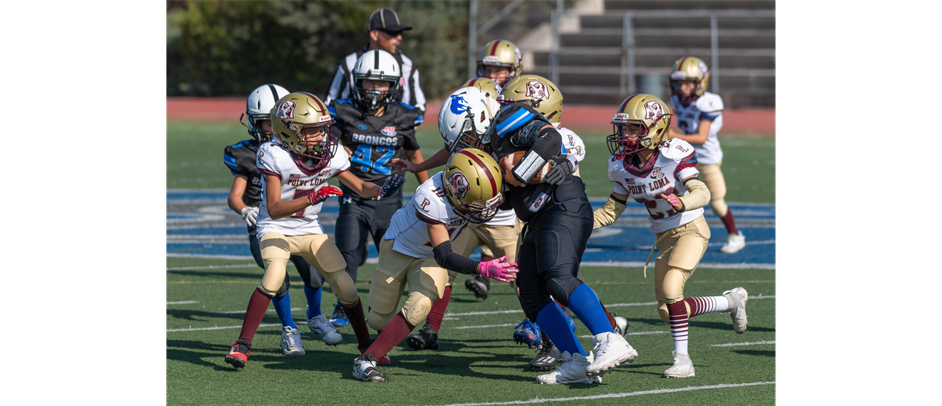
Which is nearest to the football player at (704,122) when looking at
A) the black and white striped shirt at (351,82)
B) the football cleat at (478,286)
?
the black and white striped shirt at (351,82)

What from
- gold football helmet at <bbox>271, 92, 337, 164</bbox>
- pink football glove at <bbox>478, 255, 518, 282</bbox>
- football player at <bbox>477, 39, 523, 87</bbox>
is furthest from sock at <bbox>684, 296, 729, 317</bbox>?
football player at <bbox>477, 39, 523, 87</bbox>

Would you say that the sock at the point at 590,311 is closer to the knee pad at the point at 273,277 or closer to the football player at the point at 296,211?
the football player at the point at 296,211

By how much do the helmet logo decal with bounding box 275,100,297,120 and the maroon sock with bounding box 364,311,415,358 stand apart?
137 centimetres

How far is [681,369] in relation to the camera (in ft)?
18.4

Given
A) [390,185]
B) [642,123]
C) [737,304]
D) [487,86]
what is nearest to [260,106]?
[390,185]

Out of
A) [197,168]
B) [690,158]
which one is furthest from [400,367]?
[197,168]

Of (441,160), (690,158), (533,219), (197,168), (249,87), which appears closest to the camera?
(533,219)

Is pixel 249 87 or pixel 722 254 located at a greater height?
pixel 249 87

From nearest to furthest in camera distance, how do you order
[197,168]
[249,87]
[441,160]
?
[441,160]
[197,168]
[249,87]

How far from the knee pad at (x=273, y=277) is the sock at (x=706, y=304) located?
2.38 metres

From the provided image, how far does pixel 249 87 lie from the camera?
3259 centimetres

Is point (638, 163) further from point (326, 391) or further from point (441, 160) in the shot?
point (326, 391)

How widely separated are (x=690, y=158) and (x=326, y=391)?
8.20ft
